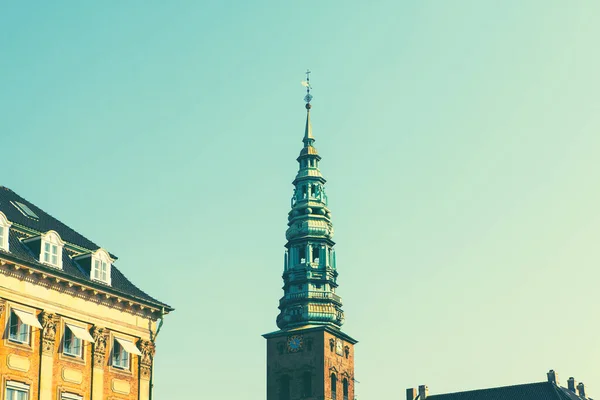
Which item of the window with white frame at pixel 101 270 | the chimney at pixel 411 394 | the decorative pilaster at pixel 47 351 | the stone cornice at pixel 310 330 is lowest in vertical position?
the decorative pilaster at pixel 47 351

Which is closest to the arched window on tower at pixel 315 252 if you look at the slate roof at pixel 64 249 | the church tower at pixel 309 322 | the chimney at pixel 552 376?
the church tower at pixel 309 322

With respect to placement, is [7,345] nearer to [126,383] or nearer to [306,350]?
[126,383]

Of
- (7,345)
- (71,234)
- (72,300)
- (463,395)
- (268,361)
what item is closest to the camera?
(7,345)

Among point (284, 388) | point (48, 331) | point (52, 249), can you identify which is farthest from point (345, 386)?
point (48, 331)

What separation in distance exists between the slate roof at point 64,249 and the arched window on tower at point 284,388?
67599 mm

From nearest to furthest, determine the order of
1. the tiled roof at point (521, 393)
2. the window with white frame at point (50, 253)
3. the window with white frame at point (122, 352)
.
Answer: the window with white frame at point (50, 253) → the window with white frame at point (122, 352) → the tiled roof at point (521, 393)

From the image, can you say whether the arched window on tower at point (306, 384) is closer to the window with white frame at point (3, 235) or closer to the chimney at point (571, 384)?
the chimney at point (571, 384)

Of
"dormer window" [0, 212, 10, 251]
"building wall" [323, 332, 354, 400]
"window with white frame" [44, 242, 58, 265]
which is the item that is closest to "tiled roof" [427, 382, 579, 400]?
"building wall" [323, 332, 354, 400]

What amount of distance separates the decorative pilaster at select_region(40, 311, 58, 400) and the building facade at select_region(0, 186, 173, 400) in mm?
42

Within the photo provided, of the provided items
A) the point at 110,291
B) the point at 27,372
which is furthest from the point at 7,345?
the point at 110,291

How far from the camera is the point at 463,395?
378 feet

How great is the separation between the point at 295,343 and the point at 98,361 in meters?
72.7

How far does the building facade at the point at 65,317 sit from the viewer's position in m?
46.3

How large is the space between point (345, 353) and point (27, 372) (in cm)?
8097
